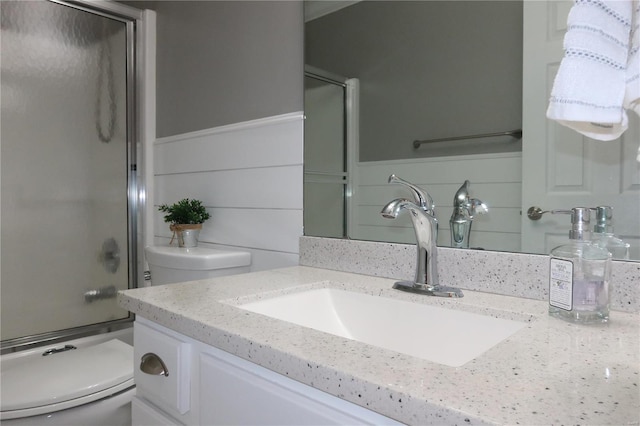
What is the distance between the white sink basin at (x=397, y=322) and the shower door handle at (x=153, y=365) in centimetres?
17

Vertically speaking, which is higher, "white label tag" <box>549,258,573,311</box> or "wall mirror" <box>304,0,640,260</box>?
"wall mirror" <box>304,0,640,260</box>

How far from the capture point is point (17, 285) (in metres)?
1.71

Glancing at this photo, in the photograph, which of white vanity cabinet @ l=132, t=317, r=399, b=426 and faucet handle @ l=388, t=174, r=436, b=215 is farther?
faucet handle @ l=388, t=174, r=436, b=215

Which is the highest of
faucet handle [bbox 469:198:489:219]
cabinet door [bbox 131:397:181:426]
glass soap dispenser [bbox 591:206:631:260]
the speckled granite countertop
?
faucet handle [bbox 469:198:489:219]

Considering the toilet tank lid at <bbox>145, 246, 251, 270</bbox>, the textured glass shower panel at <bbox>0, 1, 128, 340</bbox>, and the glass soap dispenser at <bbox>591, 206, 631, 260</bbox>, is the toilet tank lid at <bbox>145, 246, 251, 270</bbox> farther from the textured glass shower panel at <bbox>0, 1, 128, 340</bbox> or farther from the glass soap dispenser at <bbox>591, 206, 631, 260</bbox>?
the glass soap dispenser at <bbox>591, 206, 631, 260</bbox>

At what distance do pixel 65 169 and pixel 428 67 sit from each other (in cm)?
152

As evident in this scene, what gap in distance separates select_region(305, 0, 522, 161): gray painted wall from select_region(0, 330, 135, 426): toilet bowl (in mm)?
960

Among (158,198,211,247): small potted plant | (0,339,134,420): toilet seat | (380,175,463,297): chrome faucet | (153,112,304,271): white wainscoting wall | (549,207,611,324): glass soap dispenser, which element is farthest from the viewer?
(158,198,211,247): small potted plant

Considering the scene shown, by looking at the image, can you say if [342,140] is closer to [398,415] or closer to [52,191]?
[398,415]

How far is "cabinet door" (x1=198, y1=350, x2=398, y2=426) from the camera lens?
1.69 feet

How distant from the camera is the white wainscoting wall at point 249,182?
4.48ft

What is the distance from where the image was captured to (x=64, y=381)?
1235mm

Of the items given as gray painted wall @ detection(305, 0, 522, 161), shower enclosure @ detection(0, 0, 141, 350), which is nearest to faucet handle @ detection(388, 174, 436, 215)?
gray painted wall @ detection(305, 0, 522, 161)

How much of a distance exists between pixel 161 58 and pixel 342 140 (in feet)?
3.89
